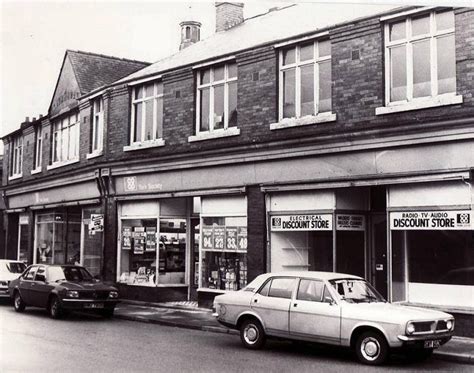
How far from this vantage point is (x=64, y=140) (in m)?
23.5

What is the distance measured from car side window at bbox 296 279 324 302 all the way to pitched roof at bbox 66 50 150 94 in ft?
47.0

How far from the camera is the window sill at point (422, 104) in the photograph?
12.1 m

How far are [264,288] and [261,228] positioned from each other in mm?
4372

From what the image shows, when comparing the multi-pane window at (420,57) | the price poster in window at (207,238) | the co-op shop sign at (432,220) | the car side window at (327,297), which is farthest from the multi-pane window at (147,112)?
the car side window at (327,297)

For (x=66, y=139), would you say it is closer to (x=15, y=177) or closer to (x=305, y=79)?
(x=15, y=177)

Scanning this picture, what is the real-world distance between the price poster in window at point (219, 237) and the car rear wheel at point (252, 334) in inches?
219

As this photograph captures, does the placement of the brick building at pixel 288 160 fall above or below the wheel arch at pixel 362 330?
above

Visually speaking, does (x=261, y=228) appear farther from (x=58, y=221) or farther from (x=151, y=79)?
(x=58, y=221)

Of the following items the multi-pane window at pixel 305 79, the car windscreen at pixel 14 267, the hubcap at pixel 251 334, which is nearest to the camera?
the hubcap at pixel 251 334

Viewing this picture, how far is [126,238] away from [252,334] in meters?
9.39

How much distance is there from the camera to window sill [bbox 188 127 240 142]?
1609cm

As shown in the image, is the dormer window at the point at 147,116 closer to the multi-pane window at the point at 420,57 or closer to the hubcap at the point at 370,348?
the multi-pane window at the point at 420,57

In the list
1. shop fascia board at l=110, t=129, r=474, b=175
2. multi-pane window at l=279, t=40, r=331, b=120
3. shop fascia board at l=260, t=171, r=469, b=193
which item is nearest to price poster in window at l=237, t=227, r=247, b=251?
shop fascia board at l=260, t=171, r=469, b=193

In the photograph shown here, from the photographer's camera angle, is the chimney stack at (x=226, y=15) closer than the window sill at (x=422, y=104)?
No
